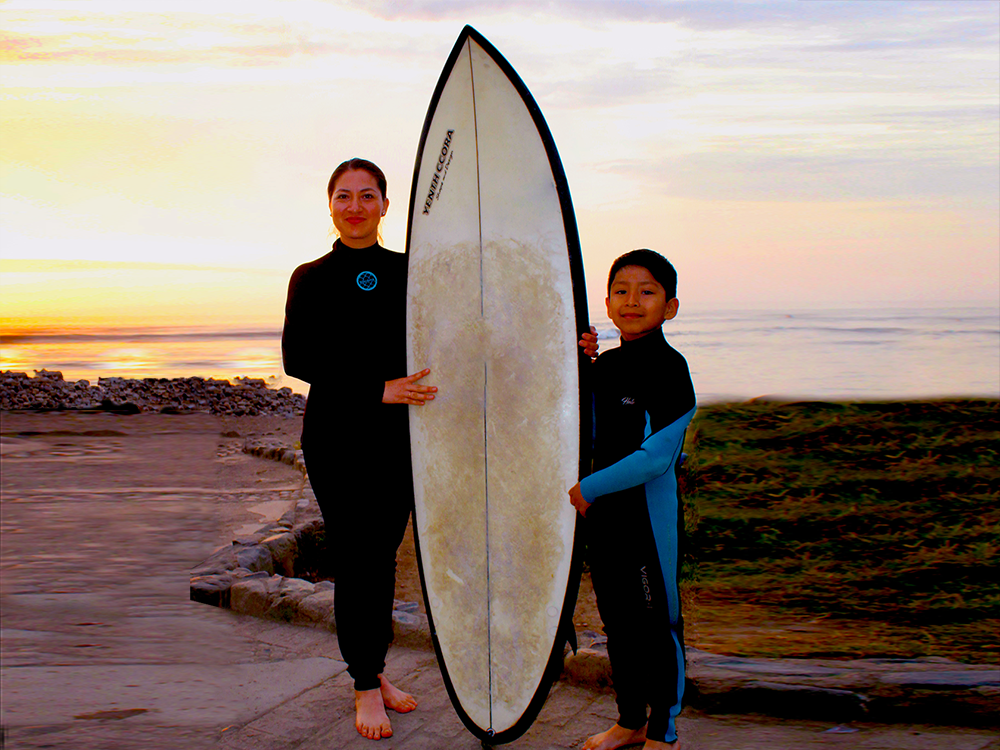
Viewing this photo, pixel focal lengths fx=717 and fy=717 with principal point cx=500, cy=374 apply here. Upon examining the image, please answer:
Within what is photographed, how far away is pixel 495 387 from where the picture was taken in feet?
7.78

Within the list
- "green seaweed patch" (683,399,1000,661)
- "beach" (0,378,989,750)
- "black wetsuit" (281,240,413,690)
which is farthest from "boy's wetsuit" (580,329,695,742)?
"green seaweed patch" (683,399,1000,661)

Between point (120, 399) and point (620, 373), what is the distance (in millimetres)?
13999

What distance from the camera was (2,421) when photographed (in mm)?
10398

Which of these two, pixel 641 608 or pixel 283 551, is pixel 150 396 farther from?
pixel 641 608

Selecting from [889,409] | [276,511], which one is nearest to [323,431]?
[276,511]

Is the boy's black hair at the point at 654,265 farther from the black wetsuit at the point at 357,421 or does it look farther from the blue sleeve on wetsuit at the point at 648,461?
the black wetsuit at the point at 357,421

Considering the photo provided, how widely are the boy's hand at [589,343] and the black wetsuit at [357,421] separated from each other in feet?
2.16

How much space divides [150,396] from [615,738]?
14.8m

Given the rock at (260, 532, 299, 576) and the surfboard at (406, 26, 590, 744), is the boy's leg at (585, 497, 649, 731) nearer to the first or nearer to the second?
the surfboard at (406, 26, 590, 744)

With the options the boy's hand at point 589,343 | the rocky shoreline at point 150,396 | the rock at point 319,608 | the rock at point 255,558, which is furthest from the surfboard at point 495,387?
the rocky shoreline at point 150,396

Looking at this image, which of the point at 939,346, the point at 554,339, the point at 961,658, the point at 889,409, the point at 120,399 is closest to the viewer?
the point at 554,339

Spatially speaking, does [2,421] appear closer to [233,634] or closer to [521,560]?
[233,634]

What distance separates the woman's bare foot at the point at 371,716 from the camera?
7.84 ft

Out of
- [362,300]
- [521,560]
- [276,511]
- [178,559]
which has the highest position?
[362,300]
